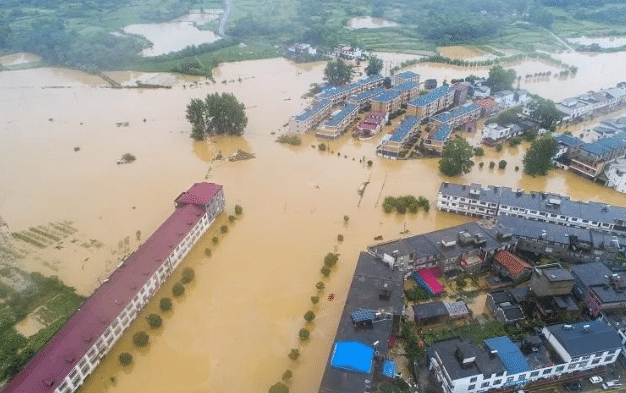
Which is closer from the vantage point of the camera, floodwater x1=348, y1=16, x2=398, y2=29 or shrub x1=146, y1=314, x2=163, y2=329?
shrub x1=146, y1=314, x2=163, y2=329

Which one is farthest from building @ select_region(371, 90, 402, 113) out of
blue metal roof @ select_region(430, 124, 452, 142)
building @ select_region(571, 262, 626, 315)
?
building @ select_region(571, 262, 626, 315)

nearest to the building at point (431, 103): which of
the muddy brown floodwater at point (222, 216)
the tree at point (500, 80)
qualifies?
the tree at point (500, 80)

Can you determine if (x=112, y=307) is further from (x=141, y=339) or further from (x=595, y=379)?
(x=595, y=379)

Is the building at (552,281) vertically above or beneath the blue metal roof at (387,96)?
beneath

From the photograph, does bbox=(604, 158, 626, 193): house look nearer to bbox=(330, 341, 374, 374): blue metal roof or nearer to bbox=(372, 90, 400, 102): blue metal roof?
bbox=(372, 90, 400, 102): blue metal roof

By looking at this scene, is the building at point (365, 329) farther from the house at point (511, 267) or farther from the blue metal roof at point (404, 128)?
the blue metal roof at point (404, 128)

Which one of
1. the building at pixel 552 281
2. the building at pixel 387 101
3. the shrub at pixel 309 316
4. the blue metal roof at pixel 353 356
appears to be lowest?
the shrub at pixel 309 316
